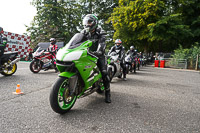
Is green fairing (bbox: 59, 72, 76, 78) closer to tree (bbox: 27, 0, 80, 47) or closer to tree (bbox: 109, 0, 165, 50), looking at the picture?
tree (bbox: 109, 0, 165, 50)

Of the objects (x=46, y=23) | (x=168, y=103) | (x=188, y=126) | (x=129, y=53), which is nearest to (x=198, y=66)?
(x=129, y=53)

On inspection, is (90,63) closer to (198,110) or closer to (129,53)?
(198,110)

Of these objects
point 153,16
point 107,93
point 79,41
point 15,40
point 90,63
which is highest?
point 153,16

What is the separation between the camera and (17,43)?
51.6 feet

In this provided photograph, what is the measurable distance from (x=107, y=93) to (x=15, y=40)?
14.8 m

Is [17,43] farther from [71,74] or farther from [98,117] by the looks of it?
[98,117]

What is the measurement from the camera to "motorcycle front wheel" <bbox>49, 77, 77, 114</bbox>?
2.72 m

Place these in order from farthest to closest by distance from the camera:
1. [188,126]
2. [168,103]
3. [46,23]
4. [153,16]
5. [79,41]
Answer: [46,23] → [153,16] → [168,103] → [79,41] → [188,126]

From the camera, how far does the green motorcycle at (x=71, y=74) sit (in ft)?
9.23

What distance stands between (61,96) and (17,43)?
15267 mm

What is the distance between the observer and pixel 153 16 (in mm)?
22625

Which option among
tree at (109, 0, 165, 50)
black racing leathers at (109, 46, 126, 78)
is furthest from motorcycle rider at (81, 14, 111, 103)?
Answer: tree at (109, 0, 165, 50)

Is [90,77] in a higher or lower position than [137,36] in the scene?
lower

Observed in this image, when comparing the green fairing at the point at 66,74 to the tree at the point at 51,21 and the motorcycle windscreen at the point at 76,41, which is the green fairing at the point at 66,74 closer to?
the motorcycle windscreen at the point at 76,41
